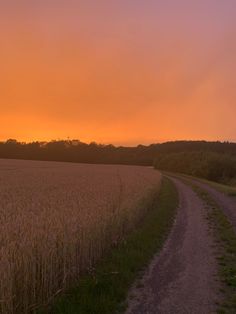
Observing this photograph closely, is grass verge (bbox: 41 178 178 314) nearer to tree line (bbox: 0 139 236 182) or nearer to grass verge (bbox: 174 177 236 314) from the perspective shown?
grass verge (bbox: 174 177 236 314)

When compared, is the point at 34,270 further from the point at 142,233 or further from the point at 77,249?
the point at 142,233

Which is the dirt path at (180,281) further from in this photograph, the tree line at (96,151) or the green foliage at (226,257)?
the tree line at (96,151)

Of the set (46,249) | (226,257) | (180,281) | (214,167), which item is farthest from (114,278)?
(214,167)

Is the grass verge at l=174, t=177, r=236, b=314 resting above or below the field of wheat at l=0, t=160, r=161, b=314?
below

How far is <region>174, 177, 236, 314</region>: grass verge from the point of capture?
9531mm

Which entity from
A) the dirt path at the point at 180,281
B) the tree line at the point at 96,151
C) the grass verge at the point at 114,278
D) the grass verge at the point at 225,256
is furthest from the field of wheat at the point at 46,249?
the tree line at the point at 96,151

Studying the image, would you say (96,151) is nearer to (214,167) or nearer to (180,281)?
(214,167)

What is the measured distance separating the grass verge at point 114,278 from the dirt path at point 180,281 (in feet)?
1.06

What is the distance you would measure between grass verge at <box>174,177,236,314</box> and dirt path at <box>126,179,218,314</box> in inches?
9.1

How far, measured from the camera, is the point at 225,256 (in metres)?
13.8

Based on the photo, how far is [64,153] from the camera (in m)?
169

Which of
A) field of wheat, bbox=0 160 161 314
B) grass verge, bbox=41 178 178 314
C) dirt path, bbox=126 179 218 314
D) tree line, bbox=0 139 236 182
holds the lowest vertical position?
dirt path, bbox=126 179 218 314

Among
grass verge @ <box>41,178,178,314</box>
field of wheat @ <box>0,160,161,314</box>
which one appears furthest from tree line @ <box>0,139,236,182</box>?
field of wheat @ <box>0,160,161,314</box>

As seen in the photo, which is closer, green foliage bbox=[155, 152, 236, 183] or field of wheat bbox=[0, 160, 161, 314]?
field of wheat bbox=[0, 160, 161, 314]
